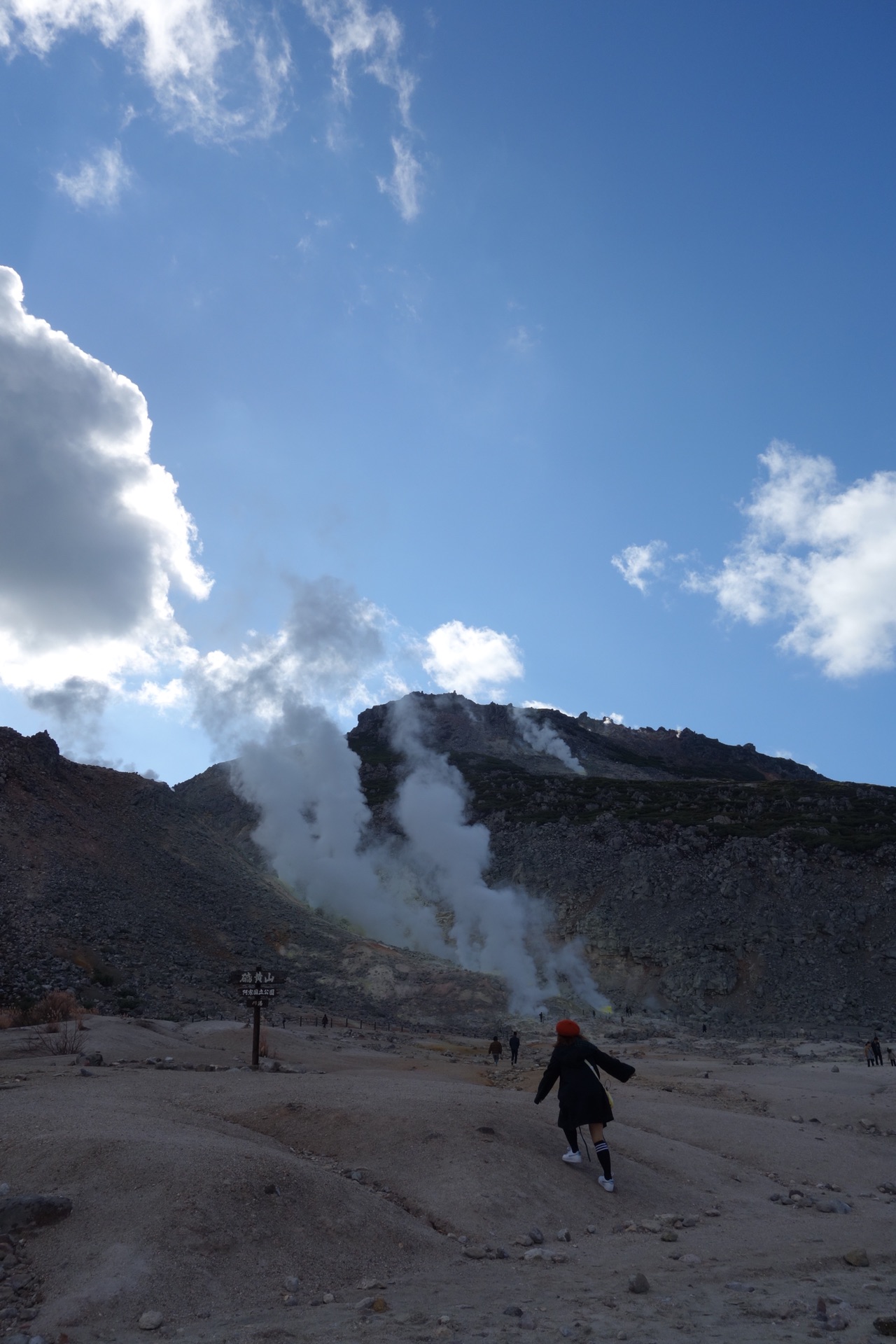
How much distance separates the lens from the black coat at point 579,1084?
9.43 metres

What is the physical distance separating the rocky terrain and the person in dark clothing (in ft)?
89.0

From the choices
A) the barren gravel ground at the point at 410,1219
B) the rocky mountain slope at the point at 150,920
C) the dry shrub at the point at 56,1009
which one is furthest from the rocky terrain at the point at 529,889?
the barren gravel ground at the point at 410,1219

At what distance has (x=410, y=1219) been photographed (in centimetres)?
750

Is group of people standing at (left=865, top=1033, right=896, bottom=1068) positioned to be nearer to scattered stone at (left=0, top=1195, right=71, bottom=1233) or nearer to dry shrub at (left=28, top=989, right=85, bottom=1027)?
dry shrub at (left=28, top=989, right=85, bottom=1027)

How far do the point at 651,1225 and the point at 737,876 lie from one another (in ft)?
190

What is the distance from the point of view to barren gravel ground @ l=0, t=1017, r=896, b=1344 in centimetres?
527

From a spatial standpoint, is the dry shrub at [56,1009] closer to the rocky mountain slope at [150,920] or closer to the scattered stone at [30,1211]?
the rocky mountain slope at [150,920]

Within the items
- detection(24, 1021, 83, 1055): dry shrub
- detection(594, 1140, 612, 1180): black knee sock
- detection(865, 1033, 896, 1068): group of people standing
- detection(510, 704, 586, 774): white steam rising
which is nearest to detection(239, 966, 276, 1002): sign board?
detection(24, 1021, 83, 1055): dry shrub

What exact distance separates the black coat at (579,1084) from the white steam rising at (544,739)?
11500cm

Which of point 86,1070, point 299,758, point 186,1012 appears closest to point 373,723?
point 299,758

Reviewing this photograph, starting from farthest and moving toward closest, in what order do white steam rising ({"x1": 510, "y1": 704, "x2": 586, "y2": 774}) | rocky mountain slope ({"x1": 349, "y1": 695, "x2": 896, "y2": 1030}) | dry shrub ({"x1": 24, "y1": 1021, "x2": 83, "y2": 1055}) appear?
white steam rising ({"x1": 510, "y1": 704, "x2": 586, "y2": 774}), rocky mountain slope ({"x1": 349, "y1": 695, "x2": 896, "y2": 1030}), dry shrub ({"x1": 24, "y1": 1021, "x2": 83, "y2": 1055})

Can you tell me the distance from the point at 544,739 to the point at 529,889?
67176 millimetres

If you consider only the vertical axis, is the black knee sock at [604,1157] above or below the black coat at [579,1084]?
below

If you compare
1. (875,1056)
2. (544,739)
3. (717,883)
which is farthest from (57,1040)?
(544,739)
